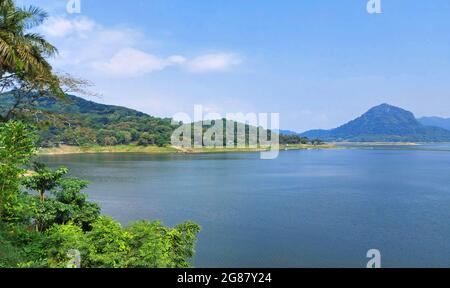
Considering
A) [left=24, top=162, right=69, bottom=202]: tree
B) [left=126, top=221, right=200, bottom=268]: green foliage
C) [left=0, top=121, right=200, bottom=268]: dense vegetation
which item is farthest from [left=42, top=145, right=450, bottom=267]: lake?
[left=24, top=162, right=69, bottom=202]: tree

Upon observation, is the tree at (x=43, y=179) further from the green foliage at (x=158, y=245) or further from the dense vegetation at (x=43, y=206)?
the green foliage at (x=158, y=245)

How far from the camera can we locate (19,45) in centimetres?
1122

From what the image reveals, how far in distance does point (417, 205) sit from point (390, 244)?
45.3 ft

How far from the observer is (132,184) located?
156 feet

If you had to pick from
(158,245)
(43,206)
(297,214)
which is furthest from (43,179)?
(297,214)

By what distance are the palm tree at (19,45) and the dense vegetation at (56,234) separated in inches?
101

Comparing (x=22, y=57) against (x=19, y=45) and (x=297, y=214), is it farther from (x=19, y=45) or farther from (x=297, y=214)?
(x=297, y=214)

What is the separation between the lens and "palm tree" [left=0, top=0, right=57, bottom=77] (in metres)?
11.0

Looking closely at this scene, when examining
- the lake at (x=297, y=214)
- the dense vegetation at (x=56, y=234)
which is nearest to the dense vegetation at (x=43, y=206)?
the dense vegetation at (x=56, y=234)

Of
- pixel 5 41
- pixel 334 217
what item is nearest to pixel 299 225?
pixel 334 217

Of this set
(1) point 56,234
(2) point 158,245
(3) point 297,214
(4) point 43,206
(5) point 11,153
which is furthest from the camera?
(3) point 297,214

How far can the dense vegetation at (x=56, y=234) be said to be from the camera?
855 centimetres

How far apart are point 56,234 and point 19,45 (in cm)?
563
